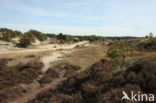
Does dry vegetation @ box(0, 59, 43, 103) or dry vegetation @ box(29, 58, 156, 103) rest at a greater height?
Result: dry vegetation @ box(29, 58, 156, 103)

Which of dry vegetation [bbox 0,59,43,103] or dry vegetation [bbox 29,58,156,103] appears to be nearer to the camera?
dry vegetation [bbox 29,58,156,103]

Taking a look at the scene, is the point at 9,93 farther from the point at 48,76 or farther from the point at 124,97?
the point at 124,97

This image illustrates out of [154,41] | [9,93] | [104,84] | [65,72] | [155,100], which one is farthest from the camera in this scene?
[154,41]

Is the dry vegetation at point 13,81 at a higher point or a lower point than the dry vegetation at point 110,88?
lower

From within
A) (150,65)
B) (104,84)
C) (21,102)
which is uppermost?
(150,65)

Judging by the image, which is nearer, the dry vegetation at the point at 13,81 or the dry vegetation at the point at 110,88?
the dry vegetation at the point at 110,88

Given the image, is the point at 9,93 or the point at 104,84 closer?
the point at 104,84

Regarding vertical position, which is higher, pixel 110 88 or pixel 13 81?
pixel 110 88

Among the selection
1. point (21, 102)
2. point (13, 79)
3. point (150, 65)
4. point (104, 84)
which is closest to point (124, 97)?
point (104, 84)

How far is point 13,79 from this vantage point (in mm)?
18594

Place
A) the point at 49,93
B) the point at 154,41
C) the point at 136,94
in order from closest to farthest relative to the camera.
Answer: the point at 136,94, the point at 49,93, the point at 154,41

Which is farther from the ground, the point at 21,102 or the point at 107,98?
the point at 107,98

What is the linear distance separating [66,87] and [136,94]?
650cm

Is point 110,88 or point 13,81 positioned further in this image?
point 13,81
